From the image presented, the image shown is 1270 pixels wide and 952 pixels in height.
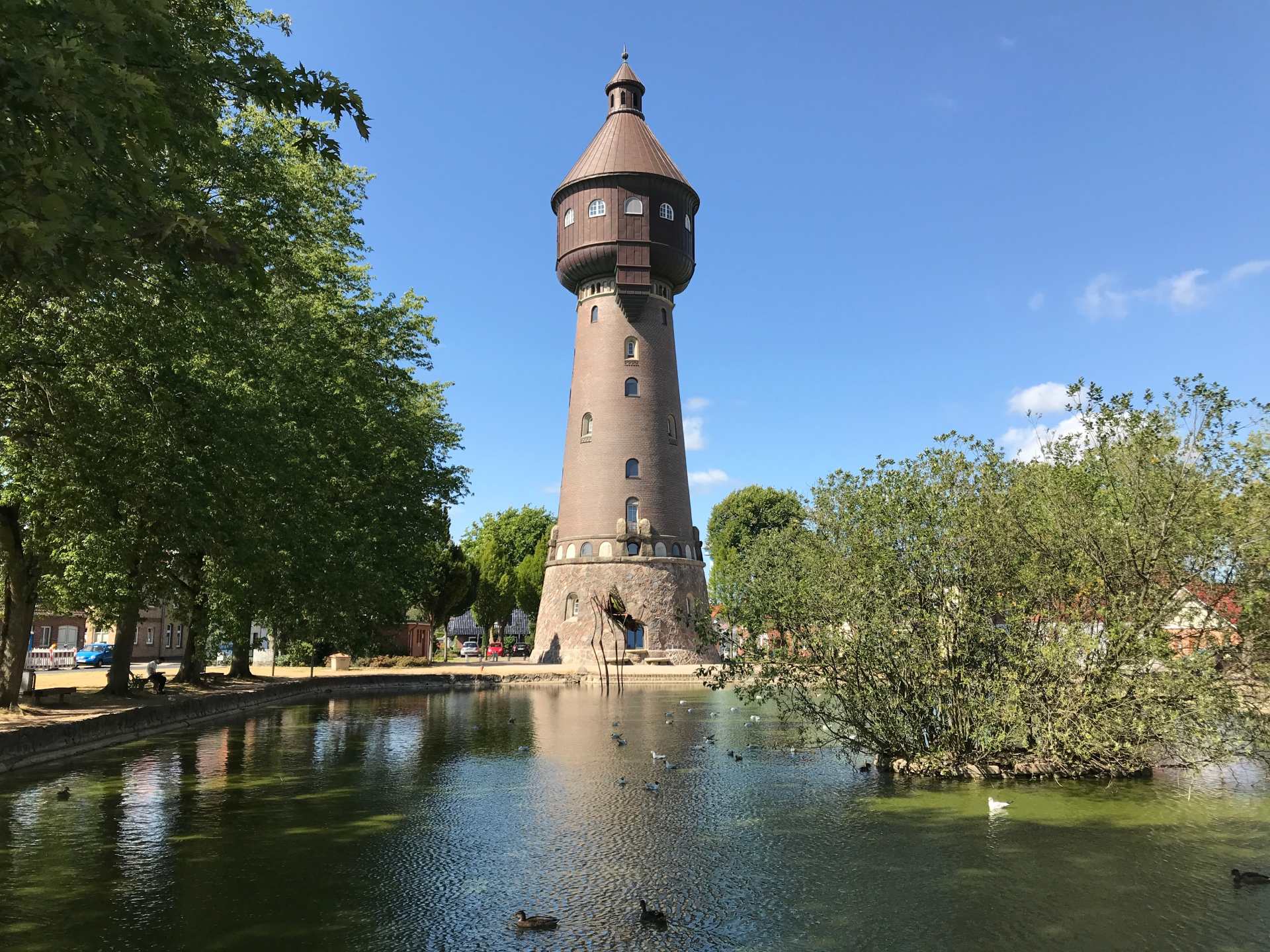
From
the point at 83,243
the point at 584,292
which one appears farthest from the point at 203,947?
the point at 584,292

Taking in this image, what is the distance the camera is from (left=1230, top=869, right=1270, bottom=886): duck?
26.5ft

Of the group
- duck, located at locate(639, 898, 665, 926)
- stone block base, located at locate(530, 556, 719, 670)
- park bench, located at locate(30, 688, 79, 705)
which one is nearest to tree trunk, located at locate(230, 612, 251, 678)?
park bench, located at locate(30, 688, 79, 705)

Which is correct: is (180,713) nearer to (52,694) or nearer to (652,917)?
(52,694)

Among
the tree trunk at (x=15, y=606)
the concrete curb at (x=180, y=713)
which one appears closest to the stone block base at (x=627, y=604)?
the concrete curb at (x=180, y=713)

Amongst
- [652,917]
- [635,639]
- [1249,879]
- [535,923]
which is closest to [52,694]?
[535,923]

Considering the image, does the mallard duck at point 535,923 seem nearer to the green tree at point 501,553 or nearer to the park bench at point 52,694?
the park bench at point 52,694

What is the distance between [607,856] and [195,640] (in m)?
22.1

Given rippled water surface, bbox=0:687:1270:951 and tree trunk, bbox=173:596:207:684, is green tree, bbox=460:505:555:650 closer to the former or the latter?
tree trunk, bbox=173:596:207:684

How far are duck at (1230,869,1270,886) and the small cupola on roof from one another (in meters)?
47.5

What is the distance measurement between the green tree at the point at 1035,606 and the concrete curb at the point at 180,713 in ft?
37.1

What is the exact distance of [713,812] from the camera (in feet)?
37.8

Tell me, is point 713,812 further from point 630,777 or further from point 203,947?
point 203,947

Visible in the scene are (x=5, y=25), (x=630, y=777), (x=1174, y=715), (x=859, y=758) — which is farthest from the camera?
(x=859, y=758)

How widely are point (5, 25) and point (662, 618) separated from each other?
1605 inches
